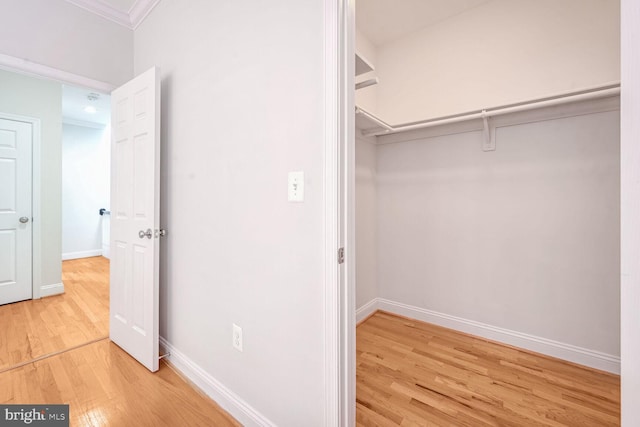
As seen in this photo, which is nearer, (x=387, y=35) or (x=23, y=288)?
(x=387, y=35)

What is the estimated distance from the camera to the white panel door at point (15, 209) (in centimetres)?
288

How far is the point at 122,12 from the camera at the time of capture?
2209 millimetres

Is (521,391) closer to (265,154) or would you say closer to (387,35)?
(265,154)

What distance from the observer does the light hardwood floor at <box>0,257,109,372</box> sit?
2059 mm

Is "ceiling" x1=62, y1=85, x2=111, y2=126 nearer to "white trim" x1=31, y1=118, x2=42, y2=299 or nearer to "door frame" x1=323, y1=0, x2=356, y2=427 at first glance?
"white trim" x1=31, y1=118, x2=42, y2=299

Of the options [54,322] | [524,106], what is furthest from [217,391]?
[524,106]

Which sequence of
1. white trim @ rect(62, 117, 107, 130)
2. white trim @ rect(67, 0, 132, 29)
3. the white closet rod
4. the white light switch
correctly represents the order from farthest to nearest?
white trim @ rect(62, 117, 107, 130), white trim @ rect(67, 0, 132, 29), the white closet rod, the white light switch

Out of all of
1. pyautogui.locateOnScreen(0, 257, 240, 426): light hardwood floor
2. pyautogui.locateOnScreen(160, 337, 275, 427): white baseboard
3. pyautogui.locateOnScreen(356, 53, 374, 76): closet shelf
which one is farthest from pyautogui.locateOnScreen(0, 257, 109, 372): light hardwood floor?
pyautogui.locateOnScreen(356, 53, 374, 76): closet shelf

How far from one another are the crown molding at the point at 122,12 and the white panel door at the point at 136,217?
632 mm

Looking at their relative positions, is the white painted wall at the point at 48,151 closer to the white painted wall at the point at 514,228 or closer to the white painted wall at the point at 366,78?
the white painted wall at the point at 366,78

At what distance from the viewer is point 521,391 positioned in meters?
1.64
